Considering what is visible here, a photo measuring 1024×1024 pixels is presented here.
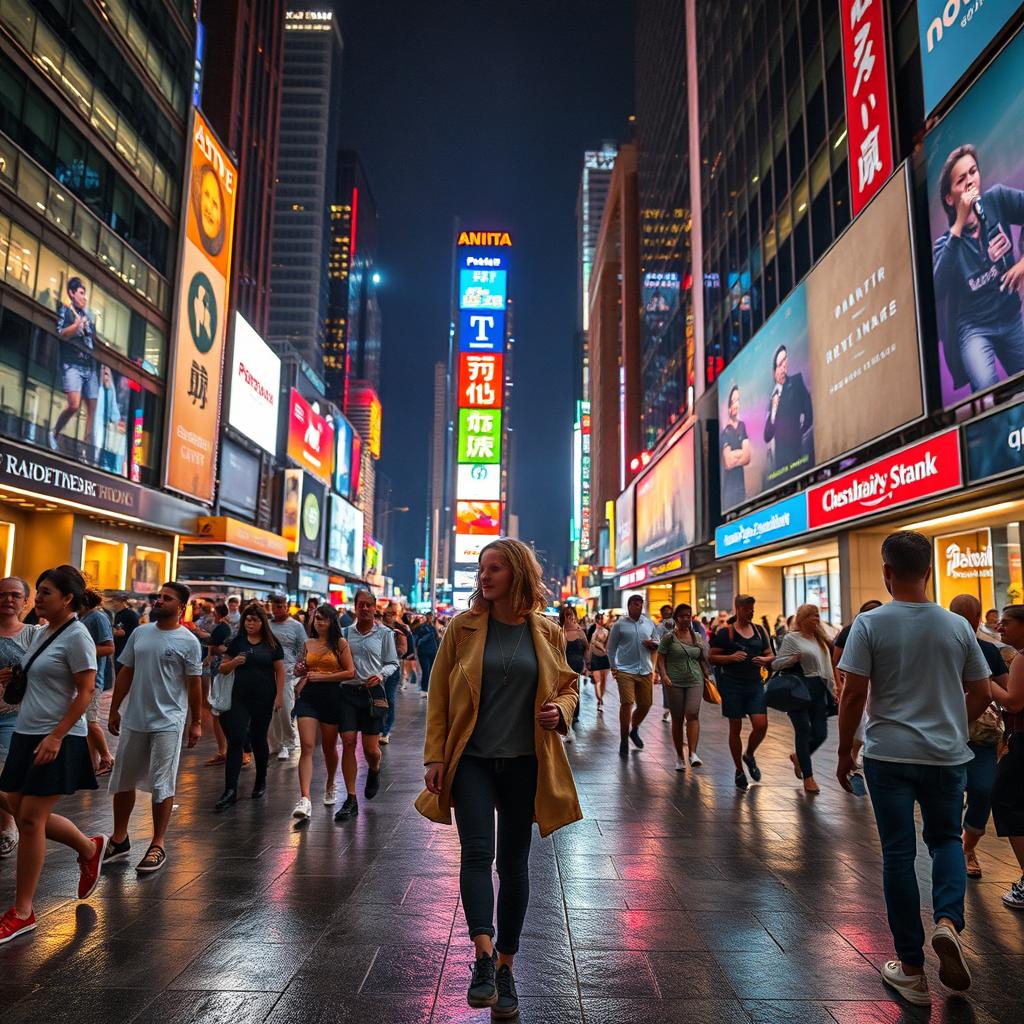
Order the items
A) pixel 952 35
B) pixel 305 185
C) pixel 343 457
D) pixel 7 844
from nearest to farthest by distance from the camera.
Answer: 1. pixel 7 844
2. pixel 952 35
3. pixel 343 457
4. pixel 305 185

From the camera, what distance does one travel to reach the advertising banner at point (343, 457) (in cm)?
8188

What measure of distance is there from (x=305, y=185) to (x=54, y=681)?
137832mm

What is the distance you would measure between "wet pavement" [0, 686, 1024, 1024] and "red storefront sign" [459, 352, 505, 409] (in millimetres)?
48863

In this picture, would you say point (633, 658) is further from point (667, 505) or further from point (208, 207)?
point (667, 505)

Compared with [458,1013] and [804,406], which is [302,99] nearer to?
[804,406]

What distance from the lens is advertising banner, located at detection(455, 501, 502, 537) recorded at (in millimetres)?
55969

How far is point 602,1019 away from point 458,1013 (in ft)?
1.88

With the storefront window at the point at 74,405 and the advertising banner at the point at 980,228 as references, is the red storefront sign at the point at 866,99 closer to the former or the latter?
the advertising banner at the point at 980,228

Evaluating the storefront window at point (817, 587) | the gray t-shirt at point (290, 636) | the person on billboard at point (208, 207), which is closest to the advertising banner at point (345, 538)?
the person on billboard at point (208, 207)

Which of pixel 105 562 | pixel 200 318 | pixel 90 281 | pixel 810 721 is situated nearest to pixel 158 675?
pixel 810 721

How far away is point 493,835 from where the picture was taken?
3.28 metres

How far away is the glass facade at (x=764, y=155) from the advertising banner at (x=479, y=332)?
20.1m

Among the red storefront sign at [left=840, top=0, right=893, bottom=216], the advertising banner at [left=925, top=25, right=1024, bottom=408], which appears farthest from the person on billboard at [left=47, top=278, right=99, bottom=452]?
the advertising banner at [left=925, top=25, right=1024, bottom=408]

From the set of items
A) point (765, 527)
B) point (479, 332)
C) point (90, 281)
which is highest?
point (479, 332)
